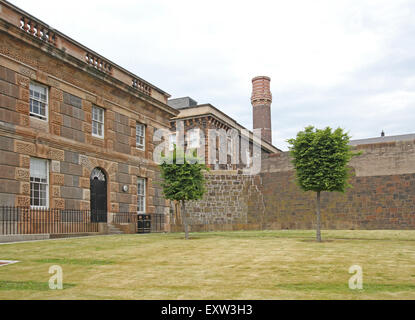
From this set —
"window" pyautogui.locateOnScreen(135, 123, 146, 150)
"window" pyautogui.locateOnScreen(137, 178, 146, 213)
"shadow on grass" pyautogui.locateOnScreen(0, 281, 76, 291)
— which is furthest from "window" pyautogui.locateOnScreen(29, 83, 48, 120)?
"shadow on grass" pyautogui.locateOnScreen(0, 281, 76, 291)

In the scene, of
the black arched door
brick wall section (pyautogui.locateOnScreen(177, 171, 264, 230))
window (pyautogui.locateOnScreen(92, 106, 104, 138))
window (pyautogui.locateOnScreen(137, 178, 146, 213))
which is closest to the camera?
the black arched door

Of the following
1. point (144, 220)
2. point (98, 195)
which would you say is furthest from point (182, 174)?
point (144, 220)

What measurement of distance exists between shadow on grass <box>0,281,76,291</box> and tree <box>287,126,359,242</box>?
10673 millimetres

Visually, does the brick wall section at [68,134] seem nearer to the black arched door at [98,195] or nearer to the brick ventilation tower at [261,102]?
the black arched door at [98,195]

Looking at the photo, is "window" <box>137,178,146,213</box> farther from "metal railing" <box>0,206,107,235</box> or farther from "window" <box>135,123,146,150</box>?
"metal railing" <box>0,206,107,235</box>

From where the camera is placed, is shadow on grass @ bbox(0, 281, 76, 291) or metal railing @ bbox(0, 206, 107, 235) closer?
shadow on grass @ bbox(0, 281, 76, 291)

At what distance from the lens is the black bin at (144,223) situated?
2350cm

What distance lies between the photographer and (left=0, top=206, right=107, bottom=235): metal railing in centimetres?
1566

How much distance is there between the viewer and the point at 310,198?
29.4 m

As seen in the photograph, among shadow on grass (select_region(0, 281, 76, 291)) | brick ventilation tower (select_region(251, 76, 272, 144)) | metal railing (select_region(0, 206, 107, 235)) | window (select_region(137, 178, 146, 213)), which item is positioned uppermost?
brick ventilation tower (select_region(251, 76, 272, 144))

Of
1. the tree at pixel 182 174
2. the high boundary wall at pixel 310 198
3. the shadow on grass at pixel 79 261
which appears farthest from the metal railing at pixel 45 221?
the high boundary wall at pixel 310 198

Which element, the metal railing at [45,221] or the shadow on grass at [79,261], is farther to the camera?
the metal railing at [45,221]

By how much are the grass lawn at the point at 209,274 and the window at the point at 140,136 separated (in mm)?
13414
